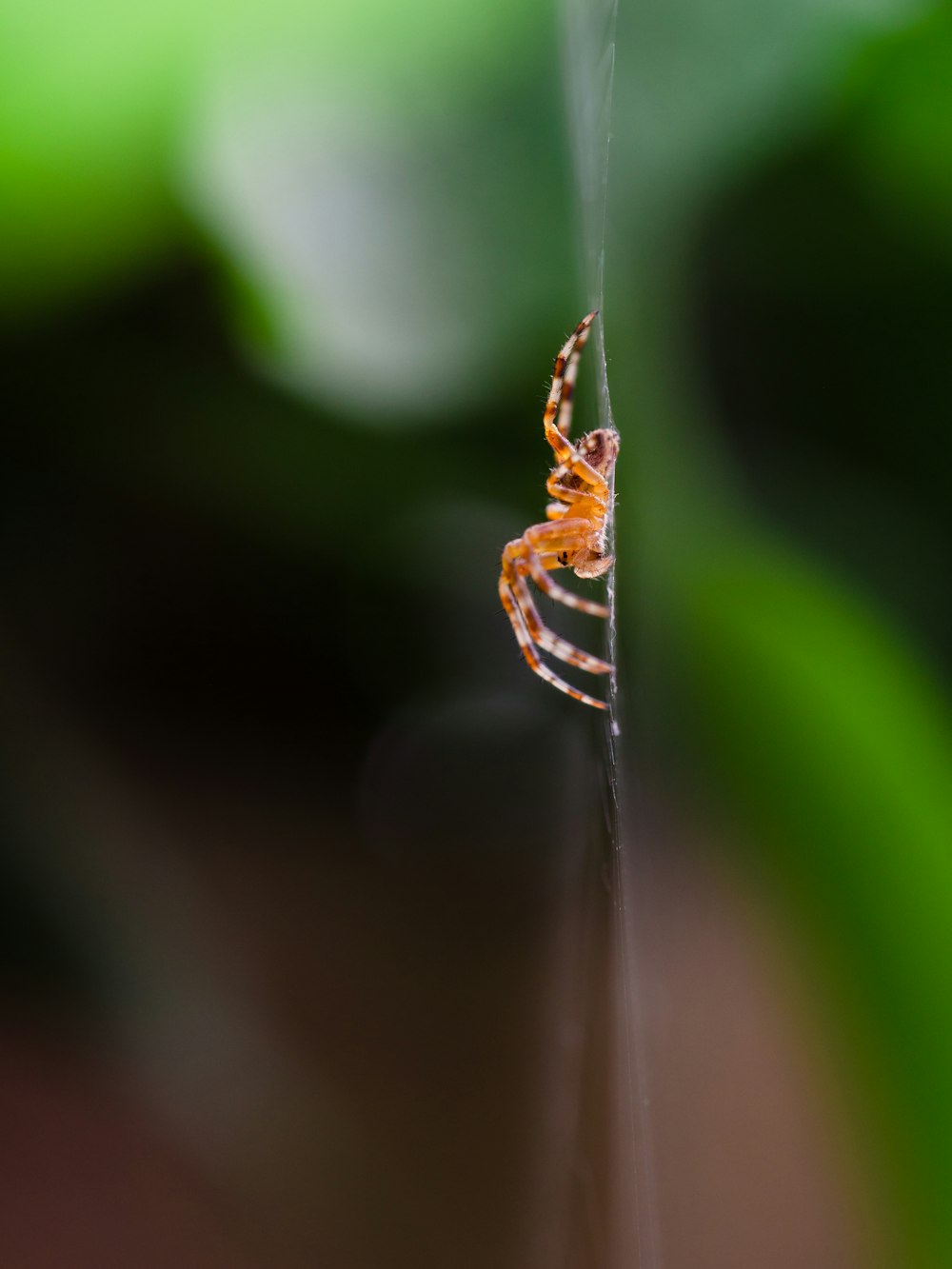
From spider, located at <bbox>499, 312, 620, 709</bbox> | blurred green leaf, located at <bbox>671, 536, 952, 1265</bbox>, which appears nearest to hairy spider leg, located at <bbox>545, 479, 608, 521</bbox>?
spider, located at <bbox>499, 312, 620, 709</bbox>

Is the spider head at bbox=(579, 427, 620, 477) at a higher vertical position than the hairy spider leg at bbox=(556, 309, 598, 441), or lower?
lower

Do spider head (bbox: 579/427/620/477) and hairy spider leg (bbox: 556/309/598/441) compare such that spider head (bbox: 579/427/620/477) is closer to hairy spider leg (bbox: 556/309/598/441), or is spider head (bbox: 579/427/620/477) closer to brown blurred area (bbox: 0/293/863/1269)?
hairy spider leg (bbox: 556/309/598/441)

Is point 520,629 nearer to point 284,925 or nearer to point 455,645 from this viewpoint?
point 455,645

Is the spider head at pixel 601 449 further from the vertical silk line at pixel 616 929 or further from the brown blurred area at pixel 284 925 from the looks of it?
the brown blurred area at pixel 284 925

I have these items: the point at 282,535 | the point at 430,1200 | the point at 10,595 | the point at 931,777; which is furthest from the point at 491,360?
the point at 430,1200

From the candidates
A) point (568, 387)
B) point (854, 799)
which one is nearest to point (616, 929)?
point (854, 799)

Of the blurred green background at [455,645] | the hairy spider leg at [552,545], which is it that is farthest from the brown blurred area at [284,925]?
the hairy spider leg at [552,545]
